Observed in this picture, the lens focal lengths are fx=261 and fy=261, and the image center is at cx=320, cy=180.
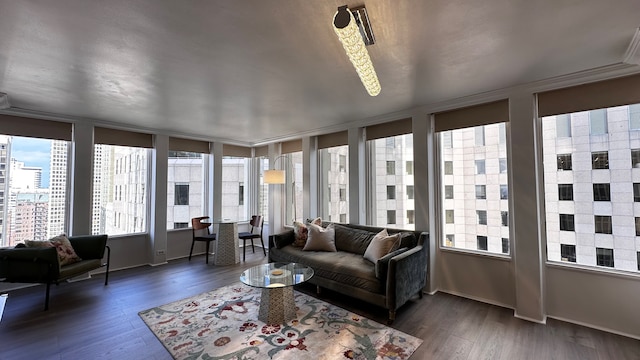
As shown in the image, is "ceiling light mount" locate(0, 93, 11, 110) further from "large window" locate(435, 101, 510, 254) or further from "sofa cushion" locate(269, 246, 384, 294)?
"large window" locate(435, 101, 510, 254)

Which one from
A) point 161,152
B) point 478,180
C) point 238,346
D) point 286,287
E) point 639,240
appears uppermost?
point 161,152

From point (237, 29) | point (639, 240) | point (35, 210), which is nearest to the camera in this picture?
point (237, 29)

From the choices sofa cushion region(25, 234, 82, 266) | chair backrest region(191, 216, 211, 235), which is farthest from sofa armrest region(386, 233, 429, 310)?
sofa cushion region(25, 234, 82, 266)

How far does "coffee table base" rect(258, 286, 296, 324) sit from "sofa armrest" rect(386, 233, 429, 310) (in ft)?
3.49

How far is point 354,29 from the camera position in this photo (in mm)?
1616

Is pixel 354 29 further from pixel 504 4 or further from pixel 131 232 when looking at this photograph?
pixel 131 232

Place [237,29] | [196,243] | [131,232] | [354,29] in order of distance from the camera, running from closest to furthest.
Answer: [354,29]
[237,29]
[131,232]
[196,243]

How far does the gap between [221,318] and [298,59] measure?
8.99ft

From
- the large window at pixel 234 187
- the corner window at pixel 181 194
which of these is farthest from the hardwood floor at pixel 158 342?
the large window at pixel 234 187

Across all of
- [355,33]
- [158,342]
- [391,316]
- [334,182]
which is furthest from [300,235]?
[355,33]

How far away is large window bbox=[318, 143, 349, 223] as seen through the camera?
4883mm

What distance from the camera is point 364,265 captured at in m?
3.24

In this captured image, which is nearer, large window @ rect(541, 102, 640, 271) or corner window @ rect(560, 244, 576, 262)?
large window @ rect(541, 102, 640, 271)

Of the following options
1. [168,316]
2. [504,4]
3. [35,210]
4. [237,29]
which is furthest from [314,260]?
[35,210]
